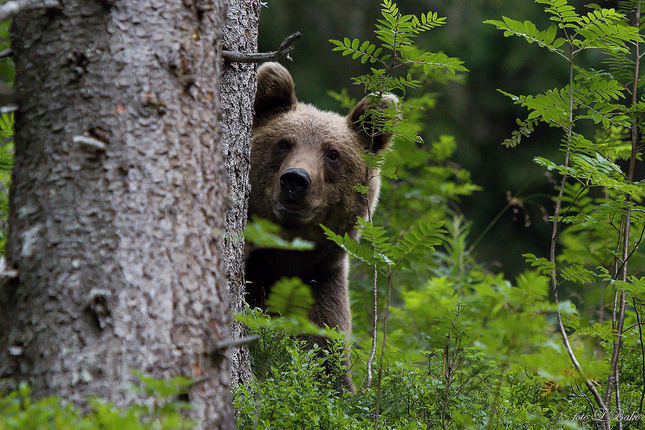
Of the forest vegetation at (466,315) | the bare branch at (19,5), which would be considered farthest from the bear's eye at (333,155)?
the bare branch at (19,5)

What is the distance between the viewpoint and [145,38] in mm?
1940

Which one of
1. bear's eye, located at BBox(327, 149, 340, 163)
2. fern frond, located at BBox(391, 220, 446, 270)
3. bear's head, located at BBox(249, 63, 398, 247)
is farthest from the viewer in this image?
bear's eye, located at BBox(327, 149, 340, 163)

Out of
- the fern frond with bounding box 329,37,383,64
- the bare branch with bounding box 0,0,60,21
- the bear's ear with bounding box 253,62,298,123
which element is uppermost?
the bare branch with bounding box 0,0,60,21

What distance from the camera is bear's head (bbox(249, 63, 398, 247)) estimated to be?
4445mm

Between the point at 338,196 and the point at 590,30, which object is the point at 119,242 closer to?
the point at 590,30

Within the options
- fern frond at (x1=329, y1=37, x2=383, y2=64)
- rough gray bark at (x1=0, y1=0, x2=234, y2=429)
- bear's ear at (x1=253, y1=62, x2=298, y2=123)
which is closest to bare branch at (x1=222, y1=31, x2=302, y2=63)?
fern frond at (x1=329, y1=37, x2=383, y2=64)

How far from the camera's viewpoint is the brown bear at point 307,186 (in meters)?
4.46

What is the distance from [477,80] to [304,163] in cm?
694

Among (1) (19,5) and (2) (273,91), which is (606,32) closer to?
(1) (19,5)

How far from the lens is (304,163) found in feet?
14.9

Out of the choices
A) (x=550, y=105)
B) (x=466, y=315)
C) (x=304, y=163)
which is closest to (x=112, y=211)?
(x=466, y=315)

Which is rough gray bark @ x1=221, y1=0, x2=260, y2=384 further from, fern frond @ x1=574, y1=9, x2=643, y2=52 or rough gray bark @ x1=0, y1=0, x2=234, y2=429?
fern frond @ x1=574, y1=9, x2=643, y2=52

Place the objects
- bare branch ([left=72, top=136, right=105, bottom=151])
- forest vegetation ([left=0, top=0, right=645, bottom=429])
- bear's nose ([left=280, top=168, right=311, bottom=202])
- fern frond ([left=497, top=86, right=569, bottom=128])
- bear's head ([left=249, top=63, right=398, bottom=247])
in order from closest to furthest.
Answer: bare branch ([left=72, top=136, right=105, bottom=151]) < forest vegetation ([left=0, top=0, right=645, bottom=429]) < fern frond ([left=497, top=86, right=569, bottom=128]) < bear's nose ([left=280, top=168, right=311, bottom=202]) < bear's head ([left=249, top=63, right=398, bottom=247])

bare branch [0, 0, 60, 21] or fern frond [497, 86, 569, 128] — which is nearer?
bare branch [0, 0, 60, 21]
